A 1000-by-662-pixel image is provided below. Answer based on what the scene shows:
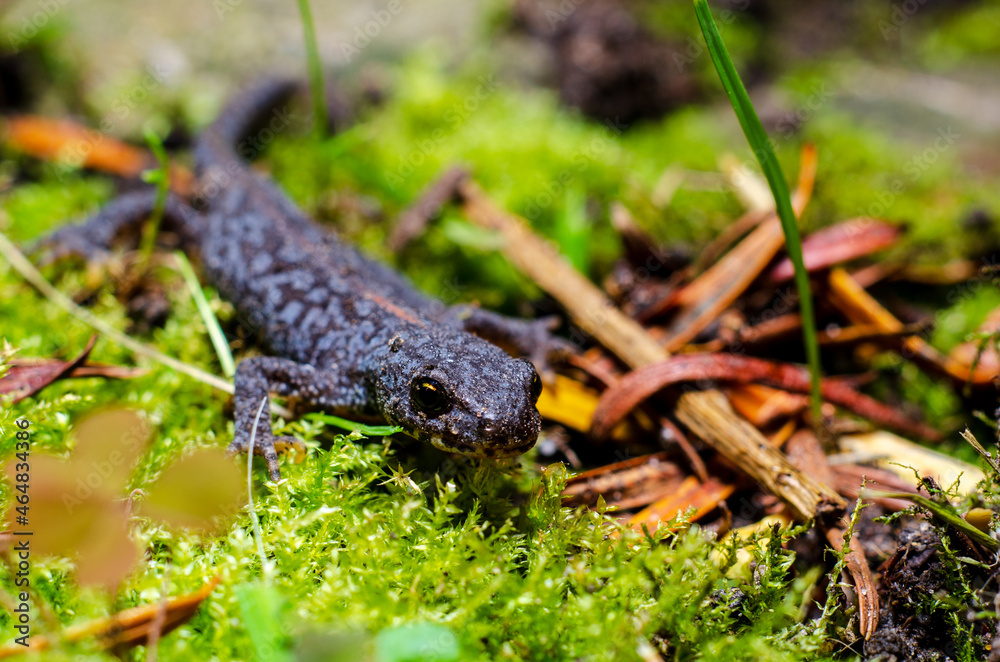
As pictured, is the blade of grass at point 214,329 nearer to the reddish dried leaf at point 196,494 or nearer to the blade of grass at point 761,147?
the reddish dried leaf at point 196,494

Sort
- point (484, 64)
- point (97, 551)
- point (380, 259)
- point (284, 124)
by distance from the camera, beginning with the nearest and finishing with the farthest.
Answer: point (97, 551), point (380, 259), point (284, 124), point (484, 64)

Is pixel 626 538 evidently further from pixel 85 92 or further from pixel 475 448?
pixel 85 92

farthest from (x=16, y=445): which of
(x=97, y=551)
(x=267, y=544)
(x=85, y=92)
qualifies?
(x=85, y=92)
